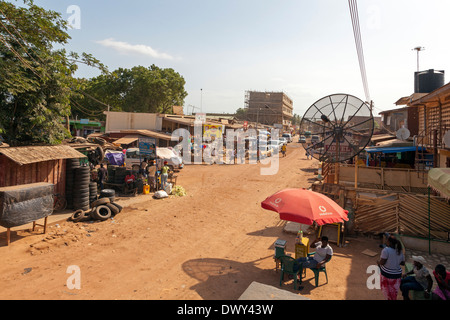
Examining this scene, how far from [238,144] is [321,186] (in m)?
26.6

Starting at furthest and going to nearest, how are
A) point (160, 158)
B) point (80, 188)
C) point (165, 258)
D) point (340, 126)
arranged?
point (160, 158) → point (80, 188) → point (340, 126) → point (165, 258)

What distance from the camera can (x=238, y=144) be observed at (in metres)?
37.6

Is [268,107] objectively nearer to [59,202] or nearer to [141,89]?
[141,89]

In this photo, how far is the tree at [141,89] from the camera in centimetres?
4750

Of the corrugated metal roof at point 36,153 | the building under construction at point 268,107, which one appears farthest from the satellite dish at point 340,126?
the building under construction at point 268,107

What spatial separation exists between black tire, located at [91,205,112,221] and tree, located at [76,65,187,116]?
127 ft

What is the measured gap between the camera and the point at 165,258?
834cm

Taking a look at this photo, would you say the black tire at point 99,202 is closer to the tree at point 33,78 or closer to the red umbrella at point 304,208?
the tree at point 33,78

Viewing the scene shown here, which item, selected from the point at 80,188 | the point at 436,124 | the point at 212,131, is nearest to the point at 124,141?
the point at 212,131

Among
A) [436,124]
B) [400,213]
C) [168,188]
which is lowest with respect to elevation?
[168,188]

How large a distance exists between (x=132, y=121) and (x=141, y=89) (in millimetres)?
13305

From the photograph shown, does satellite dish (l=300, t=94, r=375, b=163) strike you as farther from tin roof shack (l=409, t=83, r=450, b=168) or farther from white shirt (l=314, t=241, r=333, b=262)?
white shirt (l=314, t=241, r=333, b=262)

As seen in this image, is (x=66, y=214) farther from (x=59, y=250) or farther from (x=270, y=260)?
(x=270, y=260)
